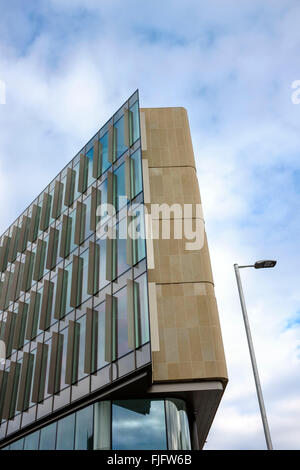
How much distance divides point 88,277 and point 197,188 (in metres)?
7.79

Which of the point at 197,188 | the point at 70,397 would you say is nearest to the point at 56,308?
the point at 70,397

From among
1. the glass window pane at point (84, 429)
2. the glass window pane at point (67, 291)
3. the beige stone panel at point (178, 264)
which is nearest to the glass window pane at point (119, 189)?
the beige stone panel at point (178, 264)

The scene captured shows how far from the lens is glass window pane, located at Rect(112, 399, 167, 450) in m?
19.1

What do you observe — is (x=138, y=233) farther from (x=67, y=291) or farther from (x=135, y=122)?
(x=135, y=122)

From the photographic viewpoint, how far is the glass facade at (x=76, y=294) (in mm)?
21359

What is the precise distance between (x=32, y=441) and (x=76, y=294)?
8144 millimetres

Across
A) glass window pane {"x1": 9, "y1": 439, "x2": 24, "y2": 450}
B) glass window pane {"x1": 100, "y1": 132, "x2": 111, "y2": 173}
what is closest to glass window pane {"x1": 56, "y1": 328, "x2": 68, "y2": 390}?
glass window pane {"x1": 9, "y1": 439, "x2": 24, "y2": 450}

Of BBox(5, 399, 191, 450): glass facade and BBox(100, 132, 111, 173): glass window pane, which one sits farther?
BBox(100, 132, 111, 173): glass window pane

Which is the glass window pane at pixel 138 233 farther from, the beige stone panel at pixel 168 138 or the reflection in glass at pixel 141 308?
→ the beige stone panel at pixel 168 138

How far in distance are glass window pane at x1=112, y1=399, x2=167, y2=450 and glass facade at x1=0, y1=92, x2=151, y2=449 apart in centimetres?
156

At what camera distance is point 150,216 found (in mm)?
23797

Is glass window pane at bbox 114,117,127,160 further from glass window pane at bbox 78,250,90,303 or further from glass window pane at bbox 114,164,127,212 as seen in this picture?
glass window pane at bbox 78,250,90,303

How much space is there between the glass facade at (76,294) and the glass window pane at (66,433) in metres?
0.08
